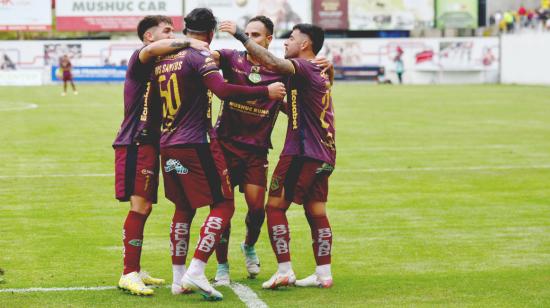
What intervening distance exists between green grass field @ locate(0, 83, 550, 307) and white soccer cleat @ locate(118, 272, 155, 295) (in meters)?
0.06

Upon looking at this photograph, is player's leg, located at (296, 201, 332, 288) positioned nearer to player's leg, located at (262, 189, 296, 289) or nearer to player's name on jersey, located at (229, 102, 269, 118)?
player's leg, located at (262, 189, 296, 289)

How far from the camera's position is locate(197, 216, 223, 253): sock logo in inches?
326

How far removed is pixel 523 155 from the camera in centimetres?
2006

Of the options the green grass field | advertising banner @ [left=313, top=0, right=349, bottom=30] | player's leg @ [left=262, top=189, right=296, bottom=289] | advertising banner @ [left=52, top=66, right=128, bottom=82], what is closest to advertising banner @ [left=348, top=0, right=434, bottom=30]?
advertising banner @ [left=313, top=0, right=349, bottom=30]

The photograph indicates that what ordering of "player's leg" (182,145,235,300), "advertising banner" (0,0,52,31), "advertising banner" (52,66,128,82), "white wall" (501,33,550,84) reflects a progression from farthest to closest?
"advertising banner" (0,0,52,31), "advertising banner" (52,66,128,82), "white wall" (501,33,550,84), "player's leg" (182,145,235,300)

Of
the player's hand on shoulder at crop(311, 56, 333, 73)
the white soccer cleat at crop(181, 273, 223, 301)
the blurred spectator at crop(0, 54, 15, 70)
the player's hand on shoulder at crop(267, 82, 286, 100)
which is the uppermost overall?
the player's hand on shoulder at crop(311, 56, 333, 73)

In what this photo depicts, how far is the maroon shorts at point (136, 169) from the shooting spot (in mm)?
8586

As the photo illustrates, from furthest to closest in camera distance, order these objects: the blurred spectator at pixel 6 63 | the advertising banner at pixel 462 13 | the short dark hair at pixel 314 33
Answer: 1. the advertising banner at pixel 462 13
2. the blurred spectator at pixel 6 63
3. the short dark hair at pixel 314 33

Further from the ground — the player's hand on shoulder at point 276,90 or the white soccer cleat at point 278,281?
the player's hand on shoulder at point 276,90

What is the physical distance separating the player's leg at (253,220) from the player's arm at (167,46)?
4.36ft

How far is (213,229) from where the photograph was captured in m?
8.30

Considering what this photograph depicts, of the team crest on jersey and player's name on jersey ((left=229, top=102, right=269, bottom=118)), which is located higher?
the team crest on jersey

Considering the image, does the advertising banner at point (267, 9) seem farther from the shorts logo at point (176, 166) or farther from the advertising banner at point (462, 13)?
the shorts logo at point (176, 166)

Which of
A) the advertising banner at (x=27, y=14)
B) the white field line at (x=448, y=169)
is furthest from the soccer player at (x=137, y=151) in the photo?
the advertising banner at (x=27, y=14)
